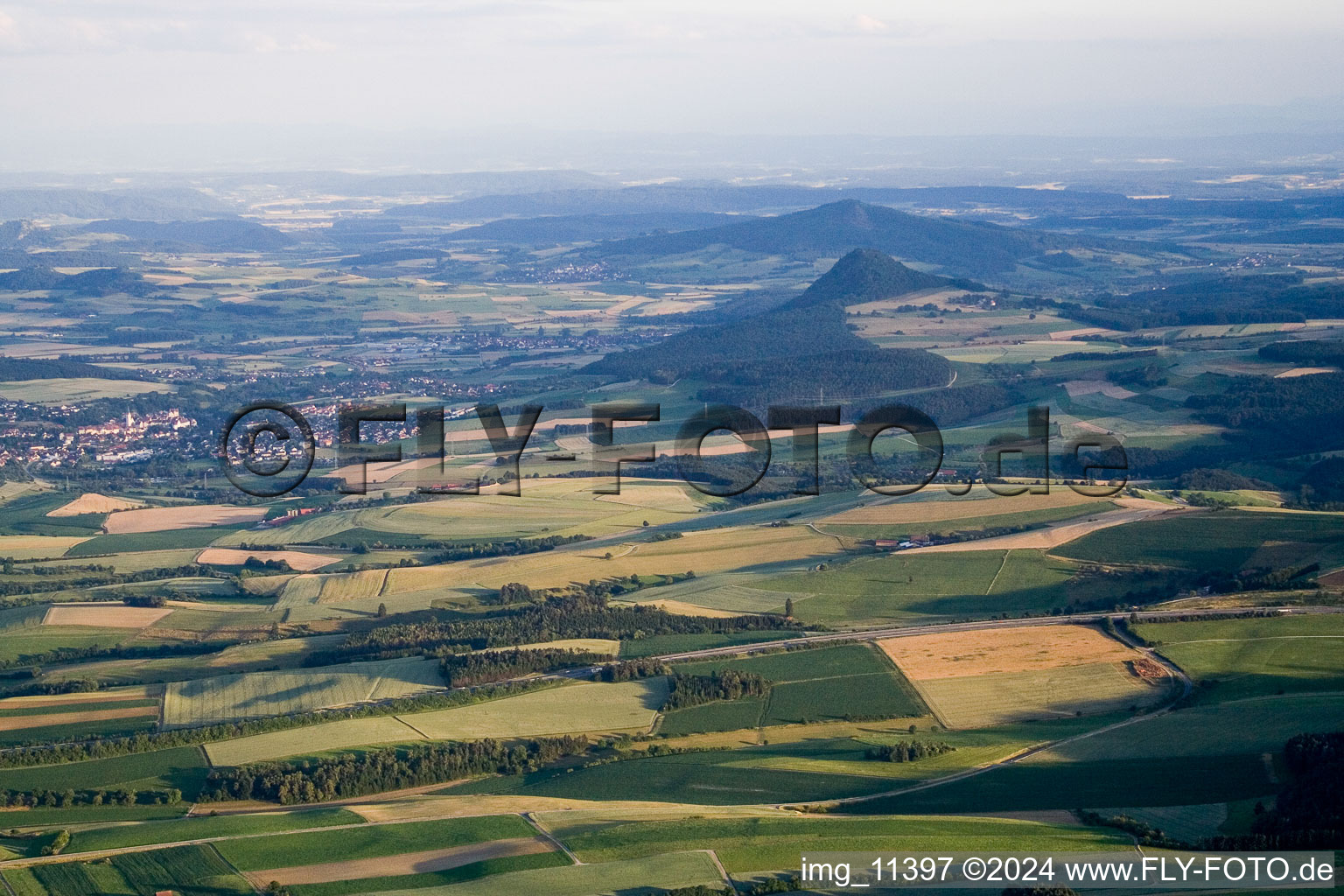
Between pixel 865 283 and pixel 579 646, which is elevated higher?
pixel 865 283

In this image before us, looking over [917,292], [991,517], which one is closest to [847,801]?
[991,517]

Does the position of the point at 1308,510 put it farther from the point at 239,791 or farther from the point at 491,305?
the point at 491,305

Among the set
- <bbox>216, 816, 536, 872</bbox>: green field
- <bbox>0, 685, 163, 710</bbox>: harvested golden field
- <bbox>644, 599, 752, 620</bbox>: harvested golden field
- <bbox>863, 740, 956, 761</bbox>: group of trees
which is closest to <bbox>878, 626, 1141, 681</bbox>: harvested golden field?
<bbox>863, 740, 956, 761</bbox>: group of trees

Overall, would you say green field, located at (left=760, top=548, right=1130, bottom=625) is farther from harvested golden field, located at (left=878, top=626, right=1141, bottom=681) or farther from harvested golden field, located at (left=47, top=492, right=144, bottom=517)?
harvested golden field, located at (left=47, top=492, right=144, bottom=517)

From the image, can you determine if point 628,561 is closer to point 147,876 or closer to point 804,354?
point 147,876

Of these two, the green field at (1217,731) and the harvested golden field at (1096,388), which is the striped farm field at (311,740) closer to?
the green field at (1217,731)

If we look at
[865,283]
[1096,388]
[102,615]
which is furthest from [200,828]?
[865,283]
